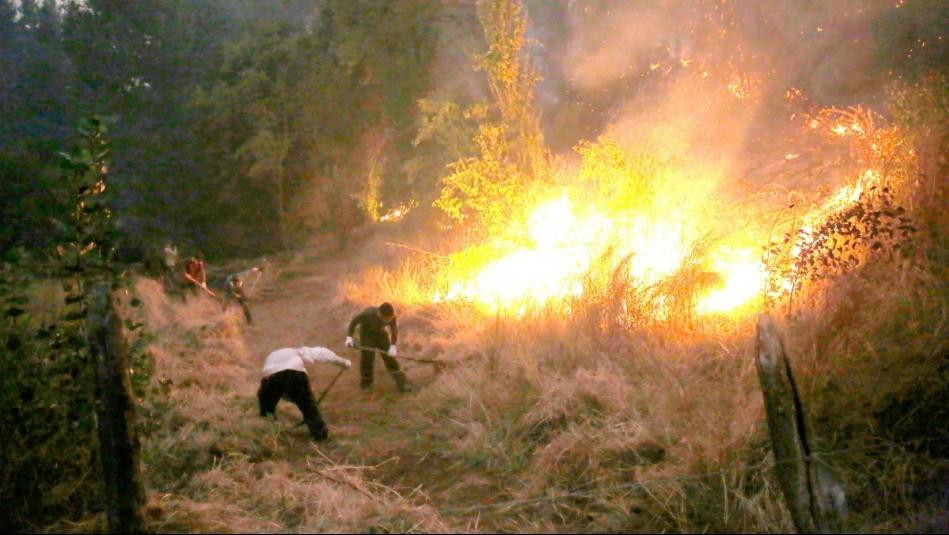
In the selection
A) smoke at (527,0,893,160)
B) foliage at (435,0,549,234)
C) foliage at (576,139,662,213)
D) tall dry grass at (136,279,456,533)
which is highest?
smoke at (527,0,893,160)

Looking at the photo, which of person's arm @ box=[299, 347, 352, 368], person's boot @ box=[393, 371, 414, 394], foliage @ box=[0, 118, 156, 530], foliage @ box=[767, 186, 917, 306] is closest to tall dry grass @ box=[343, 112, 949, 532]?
foliage @ box=[767, 186, 917, 306]

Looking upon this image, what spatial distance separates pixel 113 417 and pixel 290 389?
359cm

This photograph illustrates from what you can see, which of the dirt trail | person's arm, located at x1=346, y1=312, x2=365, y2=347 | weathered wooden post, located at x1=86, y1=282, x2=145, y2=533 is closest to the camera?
weathered wooden post, located at x1=86, y1=282, x2=145, y2=533

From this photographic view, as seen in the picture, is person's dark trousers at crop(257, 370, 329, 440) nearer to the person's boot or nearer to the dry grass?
the dry grass

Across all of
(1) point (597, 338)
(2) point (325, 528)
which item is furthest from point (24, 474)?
(1) point (597, 338)

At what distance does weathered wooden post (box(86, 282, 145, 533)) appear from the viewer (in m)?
4.29

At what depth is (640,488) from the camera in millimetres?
5395

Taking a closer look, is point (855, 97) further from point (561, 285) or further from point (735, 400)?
point (735, 400)

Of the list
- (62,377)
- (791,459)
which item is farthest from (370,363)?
(791,459)

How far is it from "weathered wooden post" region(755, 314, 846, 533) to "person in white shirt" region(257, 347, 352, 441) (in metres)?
4.75

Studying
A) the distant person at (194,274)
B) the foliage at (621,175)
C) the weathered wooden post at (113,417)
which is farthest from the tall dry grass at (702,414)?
the distant person at (194,274)

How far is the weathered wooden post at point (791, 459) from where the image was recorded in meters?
4.29

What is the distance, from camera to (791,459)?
429 cm

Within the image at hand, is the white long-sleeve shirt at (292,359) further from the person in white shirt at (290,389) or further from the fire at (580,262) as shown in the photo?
the fire at (580,262)
